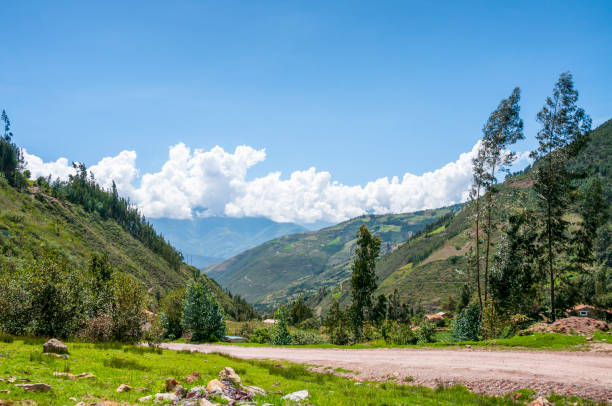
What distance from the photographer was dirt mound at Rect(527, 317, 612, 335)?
2631 centimetres

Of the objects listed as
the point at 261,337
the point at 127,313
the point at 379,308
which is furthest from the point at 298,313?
the point at 127,313

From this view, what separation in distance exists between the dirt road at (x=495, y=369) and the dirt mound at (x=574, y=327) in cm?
636

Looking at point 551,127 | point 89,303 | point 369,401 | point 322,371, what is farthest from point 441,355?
point 89,303

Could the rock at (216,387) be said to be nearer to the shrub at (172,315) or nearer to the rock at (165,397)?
the rock at (165,397)

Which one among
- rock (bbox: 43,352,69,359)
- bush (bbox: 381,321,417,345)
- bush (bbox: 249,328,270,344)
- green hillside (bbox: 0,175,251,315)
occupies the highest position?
green hillside (bbox: 0,175,251,315)

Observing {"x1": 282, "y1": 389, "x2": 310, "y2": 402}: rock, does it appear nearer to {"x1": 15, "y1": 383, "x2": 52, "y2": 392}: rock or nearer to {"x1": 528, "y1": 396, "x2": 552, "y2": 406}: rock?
{"x1": 15, "y1": 383, "x2": 52, "y2": 392}: rock

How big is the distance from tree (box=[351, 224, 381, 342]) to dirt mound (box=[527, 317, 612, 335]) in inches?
813

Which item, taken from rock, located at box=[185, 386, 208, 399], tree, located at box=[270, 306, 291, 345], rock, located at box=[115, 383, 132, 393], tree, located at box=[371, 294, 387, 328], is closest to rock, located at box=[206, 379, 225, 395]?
rock, located at box=[185, 386, 208, 399]

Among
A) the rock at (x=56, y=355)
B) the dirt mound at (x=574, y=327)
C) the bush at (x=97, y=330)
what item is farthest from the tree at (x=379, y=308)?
the rock at (x=56, y=355)

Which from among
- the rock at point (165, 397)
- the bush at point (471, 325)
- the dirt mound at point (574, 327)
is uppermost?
the dirt mound at point (574, 327)

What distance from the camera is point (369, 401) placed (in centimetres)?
1232

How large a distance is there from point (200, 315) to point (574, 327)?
4408 centimetres

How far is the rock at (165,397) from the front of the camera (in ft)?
34.4

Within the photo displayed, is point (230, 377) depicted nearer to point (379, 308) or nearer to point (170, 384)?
point (170, 384)
